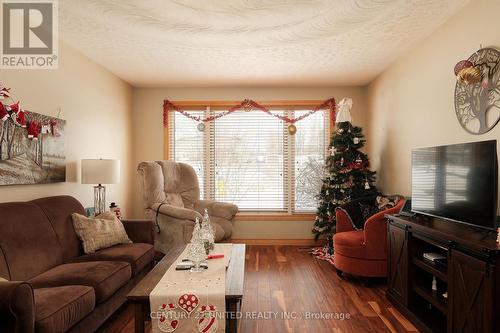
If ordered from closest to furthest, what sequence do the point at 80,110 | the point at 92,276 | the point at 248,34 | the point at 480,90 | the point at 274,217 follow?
the point at 92,276
the point at 480,90
the point at 248,34
the point at 80,110
the point at 274,217

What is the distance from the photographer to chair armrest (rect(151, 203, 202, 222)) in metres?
3.81

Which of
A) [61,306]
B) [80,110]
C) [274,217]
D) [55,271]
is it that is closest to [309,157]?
[274,217]

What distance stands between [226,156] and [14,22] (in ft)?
10.7

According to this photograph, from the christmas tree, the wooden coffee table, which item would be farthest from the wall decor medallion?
the wooden coffee table

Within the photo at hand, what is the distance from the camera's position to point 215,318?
1.91 m

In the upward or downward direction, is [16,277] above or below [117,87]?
below

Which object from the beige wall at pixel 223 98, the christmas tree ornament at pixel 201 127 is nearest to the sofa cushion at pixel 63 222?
the beige wall at pixel 223 98

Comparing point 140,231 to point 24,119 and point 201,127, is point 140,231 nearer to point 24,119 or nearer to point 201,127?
point 24,119

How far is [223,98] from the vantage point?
5.28m

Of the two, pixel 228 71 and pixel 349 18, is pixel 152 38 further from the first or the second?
pixel 349 18

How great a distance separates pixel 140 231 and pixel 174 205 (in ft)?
3.34

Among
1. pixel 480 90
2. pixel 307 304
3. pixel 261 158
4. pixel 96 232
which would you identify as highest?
pixel 480 90

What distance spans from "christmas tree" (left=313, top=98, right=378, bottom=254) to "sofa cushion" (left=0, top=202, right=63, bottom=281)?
11.1ft

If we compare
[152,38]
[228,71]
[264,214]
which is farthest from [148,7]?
[264,214]
